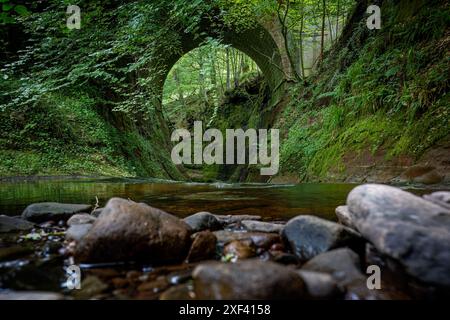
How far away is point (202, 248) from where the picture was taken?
77.1 inches

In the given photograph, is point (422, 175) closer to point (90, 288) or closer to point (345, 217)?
point (345, 217)

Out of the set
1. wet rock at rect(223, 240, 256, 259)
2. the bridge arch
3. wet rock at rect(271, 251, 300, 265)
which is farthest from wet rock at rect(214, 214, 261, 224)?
the bridge arch

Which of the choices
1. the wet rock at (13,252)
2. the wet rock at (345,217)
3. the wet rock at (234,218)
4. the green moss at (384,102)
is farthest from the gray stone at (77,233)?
the green moss at (384,102)

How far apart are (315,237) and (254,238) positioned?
42cm

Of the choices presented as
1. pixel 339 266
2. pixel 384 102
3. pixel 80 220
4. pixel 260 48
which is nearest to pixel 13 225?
pixel 80 220

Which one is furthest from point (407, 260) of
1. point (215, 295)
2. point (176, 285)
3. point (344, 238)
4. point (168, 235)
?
point (168, 235)

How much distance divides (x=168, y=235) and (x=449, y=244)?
4.82 ft

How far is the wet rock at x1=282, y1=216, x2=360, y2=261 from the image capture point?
1.92 m

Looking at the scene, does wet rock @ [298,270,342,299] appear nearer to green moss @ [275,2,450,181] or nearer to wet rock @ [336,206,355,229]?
wet rock @ [336,206,355,229]

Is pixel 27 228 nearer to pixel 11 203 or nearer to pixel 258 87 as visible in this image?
pixel 11 203

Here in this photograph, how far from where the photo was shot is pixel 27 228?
2574 mm

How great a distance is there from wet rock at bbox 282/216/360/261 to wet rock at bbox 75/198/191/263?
2.32ft

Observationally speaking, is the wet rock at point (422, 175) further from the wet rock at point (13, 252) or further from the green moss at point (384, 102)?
the wet rock at point (13, 252)

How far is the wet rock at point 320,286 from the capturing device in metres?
1.38
